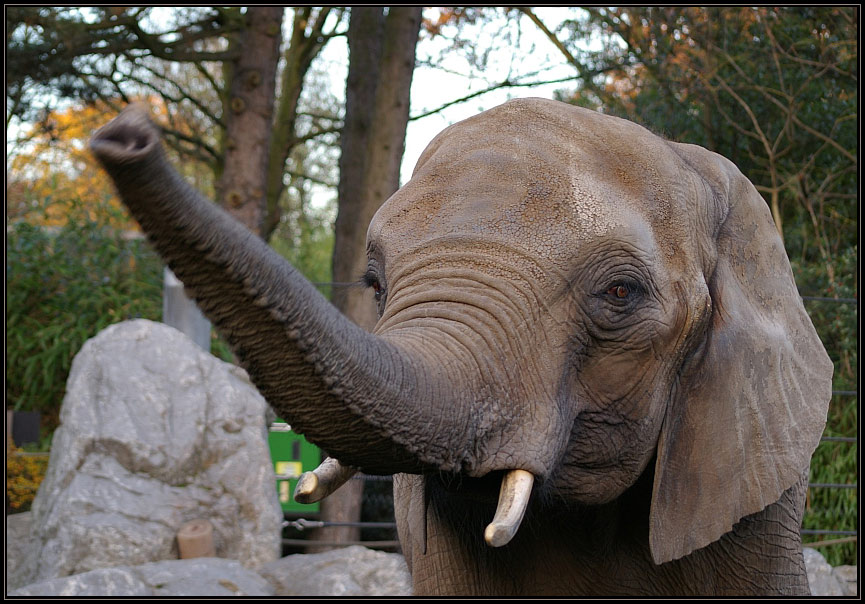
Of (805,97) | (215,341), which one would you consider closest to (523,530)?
(215,341)

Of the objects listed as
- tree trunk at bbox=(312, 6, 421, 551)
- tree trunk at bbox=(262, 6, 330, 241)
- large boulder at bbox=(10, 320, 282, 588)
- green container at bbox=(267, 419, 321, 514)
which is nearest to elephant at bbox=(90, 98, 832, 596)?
large boulder at bbox=(10, 320, 282, 588)

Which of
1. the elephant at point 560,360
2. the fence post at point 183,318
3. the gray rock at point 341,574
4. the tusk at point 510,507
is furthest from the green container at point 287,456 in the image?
the tusk at point 510,507

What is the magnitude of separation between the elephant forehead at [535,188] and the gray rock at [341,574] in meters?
3.33

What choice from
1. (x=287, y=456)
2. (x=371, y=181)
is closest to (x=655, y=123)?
(x=371, y=181)

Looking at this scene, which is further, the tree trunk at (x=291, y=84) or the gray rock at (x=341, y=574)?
the tree trunk at (x=291, y=84)

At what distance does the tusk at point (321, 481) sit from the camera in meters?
2.02

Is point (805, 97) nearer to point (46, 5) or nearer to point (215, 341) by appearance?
point (215, 341)

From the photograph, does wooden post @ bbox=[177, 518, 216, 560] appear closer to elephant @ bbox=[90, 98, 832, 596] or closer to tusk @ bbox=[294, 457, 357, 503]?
elephant @ bbox=[90, 98, 832, 596]

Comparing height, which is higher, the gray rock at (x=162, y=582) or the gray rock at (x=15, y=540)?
the gray rock at (x=162, y=582)

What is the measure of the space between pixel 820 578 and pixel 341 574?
296 centimetres

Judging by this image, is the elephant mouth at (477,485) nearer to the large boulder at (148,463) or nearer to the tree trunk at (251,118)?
the large boulder at (148,463)

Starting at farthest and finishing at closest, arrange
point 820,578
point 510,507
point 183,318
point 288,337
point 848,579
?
point 183,318
point 848,579
point 820,578
point 510,507
point 288,337

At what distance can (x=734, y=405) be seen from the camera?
2475 millimetres

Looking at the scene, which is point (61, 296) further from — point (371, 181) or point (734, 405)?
point (734, 405)
